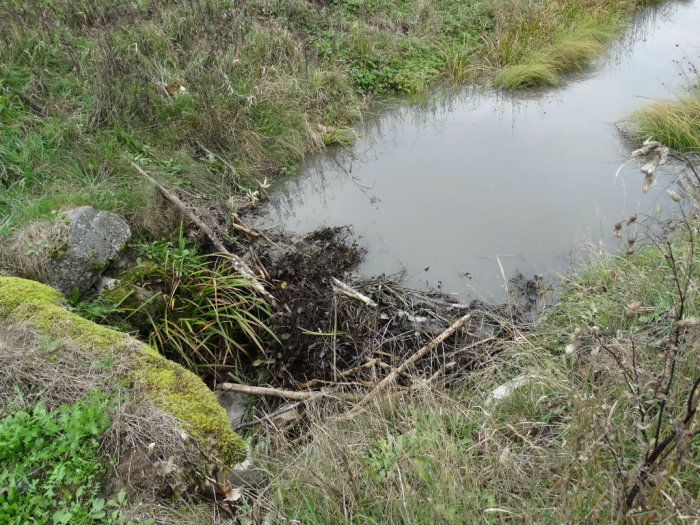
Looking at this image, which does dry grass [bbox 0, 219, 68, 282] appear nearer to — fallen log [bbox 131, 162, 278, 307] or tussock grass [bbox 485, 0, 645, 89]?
fallen log [bbox 131, 162, 278, 307]

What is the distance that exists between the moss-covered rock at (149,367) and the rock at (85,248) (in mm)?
378

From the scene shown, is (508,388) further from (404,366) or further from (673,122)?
(673,122)

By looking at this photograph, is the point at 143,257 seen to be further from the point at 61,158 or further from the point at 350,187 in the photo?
the point at 350,187

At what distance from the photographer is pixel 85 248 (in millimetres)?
3188

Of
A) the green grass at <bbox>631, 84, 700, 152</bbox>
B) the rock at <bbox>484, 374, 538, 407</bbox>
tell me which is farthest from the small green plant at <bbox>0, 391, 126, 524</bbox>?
the green grass at <bbox>631, 84, 700, 152</bbox>

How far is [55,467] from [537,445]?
184 cm

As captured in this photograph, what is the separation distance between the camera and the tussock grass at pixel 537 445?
5.05 feet

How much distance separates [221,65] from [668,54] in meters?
5.23

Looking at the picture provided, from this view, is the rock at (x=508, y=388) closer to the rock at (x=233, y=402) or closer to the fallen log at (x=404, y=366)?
the fallen log at (x=404, y=366)

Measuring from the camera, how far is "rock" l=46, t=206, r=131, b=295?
122 inches

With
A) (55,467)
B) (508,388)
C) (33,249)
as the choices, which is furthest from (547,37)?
(55,467)

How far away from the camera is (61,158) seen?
13.4ft

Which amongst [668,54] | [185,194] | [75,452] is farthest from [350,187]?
[668,54]

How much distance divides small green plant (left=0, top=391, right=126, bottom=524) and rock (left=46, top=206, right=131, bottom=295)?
4.02 ft
